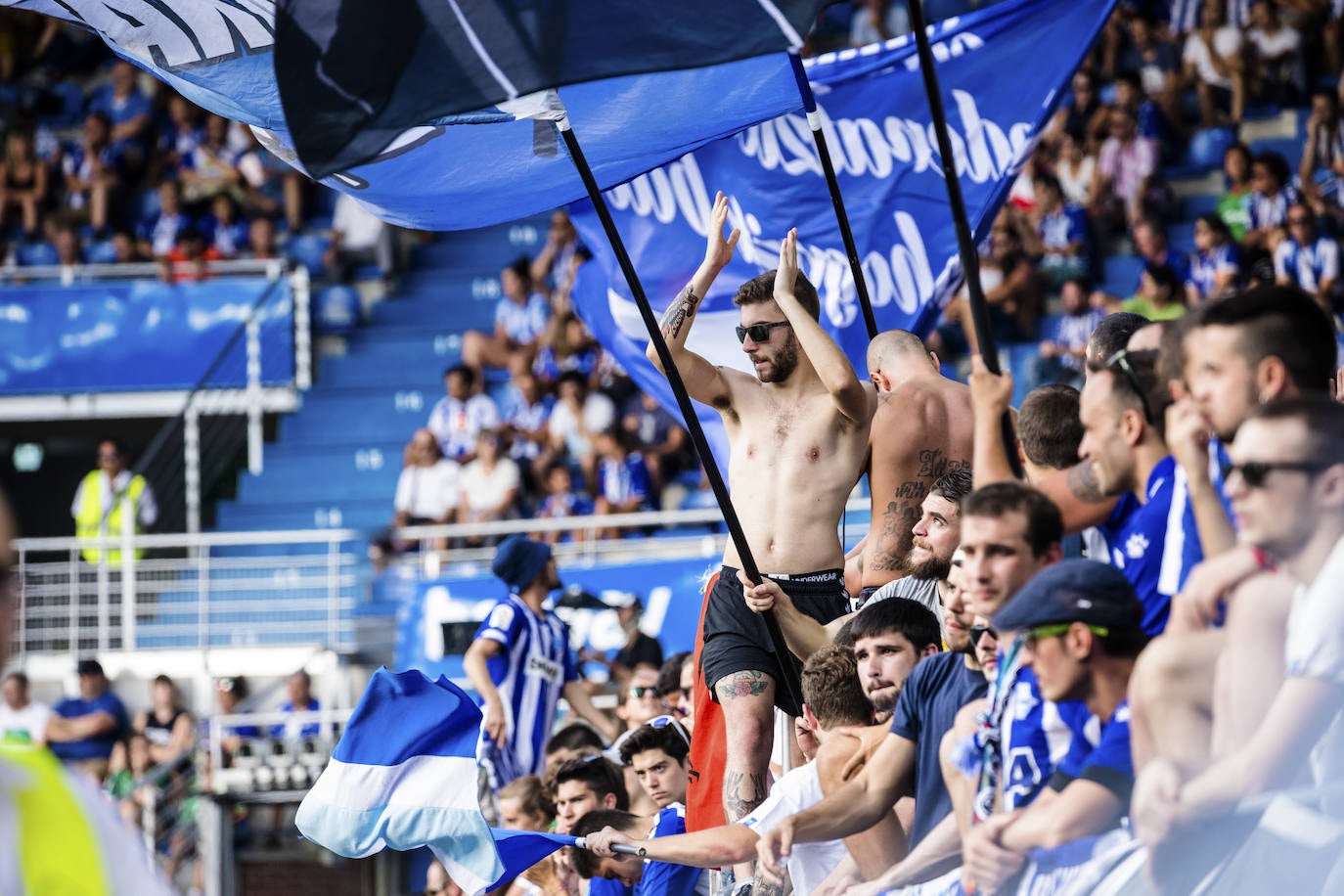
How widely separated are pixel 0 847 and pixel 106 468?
14.7 m

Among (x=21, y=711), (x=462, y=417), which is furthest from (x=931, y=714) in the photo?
(x=462, y=417)

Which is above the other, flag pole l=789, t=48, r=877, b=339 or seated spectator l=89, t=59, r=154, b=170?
seated spectator l=89, t=59, r=154, b=170

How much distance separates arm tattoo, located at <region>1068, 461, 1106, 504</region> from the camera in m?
4.26

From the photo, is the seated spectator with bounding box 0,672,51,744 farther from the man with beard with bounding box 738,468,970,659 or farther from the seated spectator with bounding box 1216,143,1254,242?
the seated spectator with bounding box 1216,143,1254,242

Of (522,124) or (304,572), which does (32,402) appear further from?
(522,124)

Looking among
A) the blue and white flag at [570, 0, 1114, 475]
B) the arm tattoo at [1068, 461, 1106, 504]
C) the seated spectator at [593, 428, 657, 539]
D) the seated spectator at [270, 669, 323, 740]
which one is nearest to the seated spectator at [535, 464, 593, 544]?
the seated spectator at [593, 428, 657, 539]

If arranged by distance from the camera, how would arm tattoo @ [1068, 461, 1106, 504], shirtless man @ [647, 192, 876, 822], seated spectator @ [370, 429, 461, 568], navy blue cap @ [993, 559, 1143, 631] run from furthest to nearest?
seated spectator @ [370, 429, 461, 568]
shirtless man @ [647, 192, 876, 822]
arm tattoo @ [1068, 461, 1106, 504]
navy blue cap @ [993, 559, 1143, 631]

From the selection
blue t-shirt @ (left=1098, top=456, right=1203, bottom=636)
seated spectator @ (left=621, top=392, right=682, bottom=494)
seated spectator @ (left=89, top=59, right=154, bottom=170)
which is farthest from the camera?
seated spectator @ (left=89, top=59, right=154, bottom=170)

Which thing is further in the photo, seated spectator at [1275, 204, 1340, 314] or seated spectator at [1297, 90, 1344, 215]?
seated spectator at [1297, 90, 1344, 215]

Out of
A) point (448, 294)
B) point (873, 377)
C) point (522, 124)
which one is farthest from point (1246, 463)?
point (448, 294)

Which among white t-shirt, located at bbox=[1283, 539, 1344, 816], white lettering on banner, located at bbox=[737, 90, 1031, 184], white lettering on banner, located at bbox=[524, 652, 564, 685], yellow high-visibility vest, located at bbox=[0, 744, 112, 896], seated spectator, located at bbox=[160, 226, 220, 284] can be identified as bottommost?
white lettering on banner, located at bbox=[524, 652, 564, 685]

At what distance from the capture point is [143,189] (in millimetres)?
20000

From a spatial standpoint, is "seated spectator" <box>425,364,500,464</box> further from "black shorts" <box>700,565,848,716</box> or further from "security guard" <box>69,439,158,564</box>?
"black shorts" <box>700,565,848,716</box>

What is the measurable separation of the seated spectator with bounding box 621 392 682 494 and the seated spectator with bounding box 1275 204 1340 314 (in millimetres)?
4831
